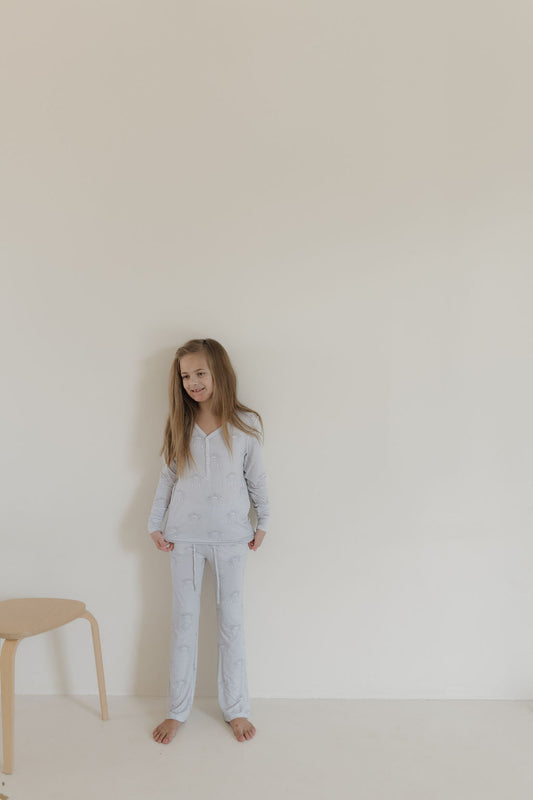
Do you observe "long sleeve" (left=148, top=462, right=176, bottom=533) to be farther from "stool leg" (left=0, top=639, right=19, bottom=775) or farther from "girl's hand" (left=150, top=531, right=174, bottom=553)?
"stool leg" (left=0, top=639, right=19, bottom=775)

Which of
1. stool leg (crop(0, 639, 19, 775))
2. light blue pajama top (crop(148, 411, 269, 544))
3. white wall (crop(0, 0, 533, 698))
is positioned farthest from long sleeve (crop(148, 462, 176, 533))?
stool leg (crop(0, 639, 19, 775))

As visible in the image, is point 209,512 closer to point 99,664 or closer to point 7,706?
point 99,664

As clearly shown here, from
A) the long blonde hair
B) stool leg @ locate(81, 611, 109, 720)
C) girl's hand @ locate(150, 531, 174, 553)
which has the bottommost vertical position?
stool leg @ locate(81, 611, 109, 720)

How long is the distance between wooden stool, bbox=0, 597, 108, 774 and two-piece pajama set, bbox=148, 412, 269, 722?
9.6 inches

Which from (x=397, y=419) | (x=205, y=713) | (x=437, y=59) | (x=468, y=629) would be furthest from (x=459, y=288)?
(x=205, y=713)

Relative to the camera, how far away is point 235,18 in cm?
199

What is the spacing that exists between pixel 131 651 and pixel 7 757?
505mm

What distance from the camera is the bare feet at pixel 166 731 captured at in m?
1.75

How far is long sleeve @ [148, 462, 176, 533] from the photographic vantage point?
Result: 1.94 metres

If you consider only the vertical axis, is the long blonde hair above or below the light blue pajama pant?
above

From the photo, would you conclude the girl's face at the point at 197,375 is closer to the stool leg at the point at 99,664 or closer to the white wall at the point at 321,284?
the white wall at the point at 321,284

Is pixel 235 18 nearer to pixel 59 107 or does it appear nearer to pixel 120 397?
pixel 59 107

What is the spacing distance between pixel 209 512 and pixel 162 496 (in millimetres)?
181

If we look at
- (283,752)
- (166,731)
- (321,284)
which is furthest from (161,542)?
(321,284)
